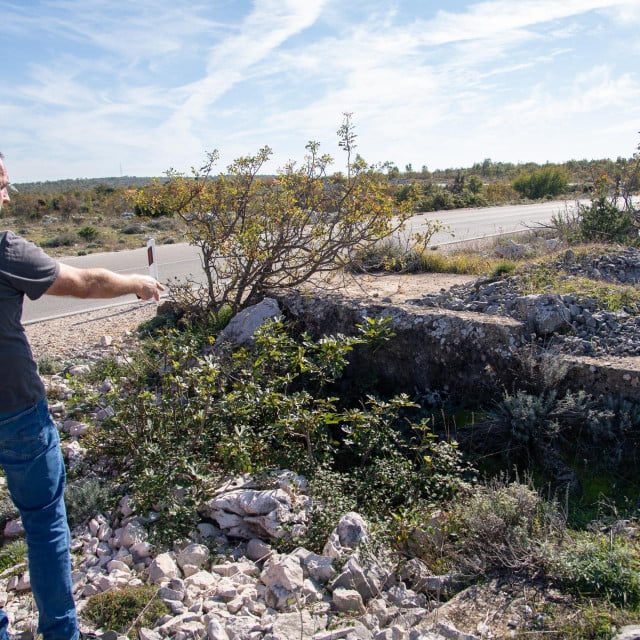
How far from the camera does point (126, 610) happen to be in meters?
2.73

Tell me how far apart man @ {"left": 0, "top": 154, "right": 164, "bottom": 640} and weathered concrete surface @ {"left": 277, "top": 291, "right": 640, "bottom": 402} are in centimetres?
301

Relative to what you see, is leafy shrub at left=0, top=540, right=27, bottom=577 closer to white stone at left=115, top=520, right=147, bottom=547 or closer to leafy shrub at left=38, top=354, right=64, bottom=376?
white stone at left=115, top=520, right=147, bottom=547

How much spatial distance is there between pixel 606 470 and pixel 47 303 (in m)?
8.25

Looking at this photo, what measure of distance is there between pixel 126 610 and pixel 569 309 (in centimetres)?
398

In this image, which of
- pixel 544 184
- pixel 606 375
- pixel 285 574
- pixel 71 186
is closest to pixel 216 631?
pixel 285 574

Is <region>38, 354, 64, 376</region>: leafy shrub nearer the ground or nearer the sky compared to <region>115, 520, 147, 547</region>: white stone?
nearer the sky

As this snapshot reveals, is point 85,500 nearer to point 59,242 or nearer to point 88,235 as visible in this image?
point 59,242

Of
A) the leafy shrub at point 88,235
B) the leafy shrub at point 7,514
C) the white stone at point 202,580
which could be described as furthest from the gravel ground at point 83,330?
the leafy shrub at point 88,235

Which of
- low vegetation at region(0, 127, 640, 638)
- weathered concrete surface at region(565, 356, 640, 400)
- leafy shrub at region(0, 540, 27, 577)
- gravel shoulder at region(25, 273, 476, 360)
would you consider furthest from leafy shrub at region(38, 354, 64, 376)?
weathered concrete surface at region(565, 356, 640, 400)

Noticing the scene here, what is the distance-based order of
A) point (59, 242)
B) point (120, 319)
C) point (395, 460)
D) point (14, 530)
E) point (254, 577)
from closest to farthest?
point (254, 577) < point (14, 530) < point (395, 460) < point (120, 319) < point (59, 242)

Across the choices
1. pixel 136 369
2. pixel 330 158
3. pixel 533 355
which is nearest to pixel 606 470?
pixel 533 355

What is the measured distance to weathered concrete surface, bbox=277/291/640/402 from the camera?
428 cm

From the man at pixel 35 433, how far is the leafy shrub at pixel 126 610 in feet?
0.79

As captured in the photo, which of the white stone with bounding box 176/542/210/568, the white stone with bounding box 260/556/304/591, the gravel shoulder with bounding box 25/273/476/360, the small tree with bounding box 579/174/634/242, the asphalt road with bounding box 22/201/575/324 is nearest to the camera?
the white stone with bounding box 260/556/304/591
